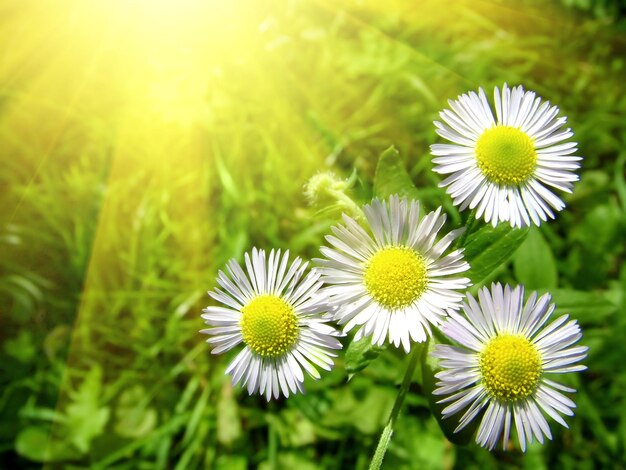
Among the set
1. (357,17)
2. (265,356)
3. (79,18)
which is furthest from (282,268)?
(79,18)

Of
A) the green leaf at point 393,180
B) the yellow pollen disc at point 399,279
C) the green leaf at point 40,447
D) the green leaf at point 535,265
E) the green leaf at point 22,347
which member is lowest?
the green leaf at point 40,447

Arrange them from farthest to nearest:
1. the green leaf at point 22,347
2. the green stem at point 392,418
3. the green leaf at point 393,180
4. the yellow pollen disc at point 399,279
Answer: the green leaf at point 22,347 < the green leaf at point 393,180 < the yellow pollen disc at point 399,279 < the green stem at point 392,418

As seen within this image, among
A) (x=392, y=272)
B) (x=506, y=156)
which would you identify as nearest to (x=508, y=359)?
(x=392, y=272)

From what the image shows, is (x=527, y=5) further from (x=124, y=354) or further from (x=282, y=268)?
(x=124, y=354)

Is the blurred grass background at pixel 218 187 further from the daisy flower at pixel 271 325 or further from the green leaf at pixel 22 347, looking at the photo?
the daisy flower at pixel 271 325

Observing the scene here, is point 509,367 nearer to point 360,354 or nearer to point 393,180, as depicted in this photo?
point 360,354

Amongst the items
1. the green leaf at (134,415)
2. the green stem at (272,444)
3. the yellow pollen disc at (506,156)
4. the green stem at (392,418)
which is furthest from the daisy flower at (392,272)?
the green leaf at (134,415)

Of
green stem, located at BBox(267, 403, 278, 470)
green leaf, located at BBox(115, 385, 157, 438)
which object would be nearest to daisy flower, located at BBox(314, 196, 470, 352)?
green stem, located at BBox(267, 403, 278, 470)
